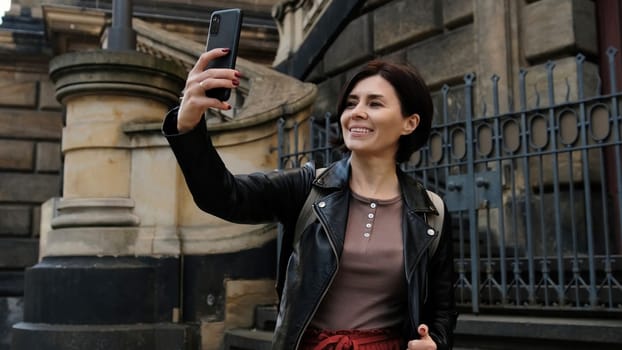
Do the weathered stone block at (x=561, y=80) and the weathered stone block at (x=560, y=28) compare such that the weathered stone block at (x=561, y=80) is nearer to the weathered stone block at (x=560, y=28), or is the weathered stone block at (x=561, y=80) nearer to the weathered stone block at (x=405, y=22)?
the weathered stone block at (x=560, y=28)

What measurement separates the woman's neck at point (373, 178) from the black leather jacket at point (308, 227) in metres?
0.03

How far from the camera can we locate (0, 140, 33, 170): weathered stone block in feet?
40.3

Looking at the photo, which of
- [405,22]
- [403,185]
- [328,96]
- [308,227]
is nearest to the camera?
[308,227]

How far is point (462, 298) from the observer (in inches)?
210

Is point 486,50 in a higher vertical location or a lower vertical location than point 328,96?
lower

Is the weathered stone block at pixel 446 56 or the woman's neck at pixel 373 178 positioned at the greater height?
the weathered stone block at pixel 446 56

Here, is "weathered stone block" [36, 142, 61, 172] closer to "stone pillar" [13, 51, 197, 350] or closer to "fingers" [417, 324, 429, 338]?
"stone pillar" [13, 51, 197, 350]

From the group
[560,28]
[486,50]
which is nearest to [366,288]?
[560,28]

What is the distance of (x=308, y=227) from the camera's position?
6.58 ft

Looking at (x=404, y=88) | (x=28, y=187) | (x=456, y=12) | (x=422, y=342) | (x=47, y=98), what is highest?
(x=456, y=12)

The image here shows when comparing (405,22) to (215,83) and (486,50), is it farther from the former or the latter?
(215,83)

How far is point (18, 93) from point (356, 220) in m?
11.5

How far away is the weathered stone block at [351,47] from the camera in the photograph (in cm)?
1022

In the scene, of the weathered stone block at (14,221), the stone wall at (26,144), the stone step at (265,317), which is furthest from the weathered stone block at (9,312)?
the stone step at (265,317)
